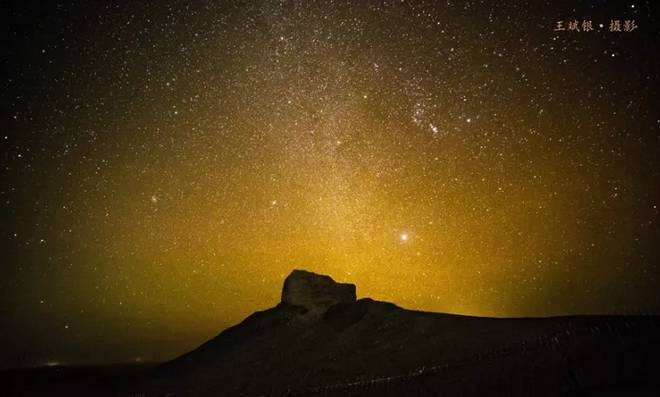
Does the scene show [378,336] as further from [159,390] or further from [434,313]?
[159,390]

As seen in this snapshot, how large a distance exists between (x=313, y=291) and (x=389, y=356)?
15.1 metres

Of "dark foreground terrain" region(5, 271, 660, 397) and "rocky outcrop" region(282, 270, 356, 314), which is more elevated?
"rocky outcrop" region(282, 270, 356, 314)

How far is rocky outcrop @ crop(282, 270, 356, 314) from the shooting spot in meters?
36.0

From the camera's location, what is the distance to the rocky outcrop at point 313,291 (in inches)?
1419

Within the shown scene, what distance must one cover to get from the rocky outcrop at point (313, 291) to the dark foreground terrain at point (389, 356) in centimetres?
9

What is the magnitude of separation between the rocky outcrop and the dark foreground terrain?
0.09 meters

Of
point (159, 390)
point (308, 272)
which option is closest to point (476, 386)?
point (159, 390)

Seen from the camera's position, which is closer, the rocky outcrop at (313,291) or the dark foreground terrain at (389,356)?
the dark foreground terrain at (389,356)

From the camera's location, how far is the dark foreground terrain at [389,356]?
518 inches

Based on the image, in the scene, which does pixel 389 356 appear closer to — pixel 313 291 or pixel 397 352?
pixel 397 352

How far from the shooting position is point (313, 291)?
1468 inches

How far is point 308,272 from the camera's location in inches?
1553

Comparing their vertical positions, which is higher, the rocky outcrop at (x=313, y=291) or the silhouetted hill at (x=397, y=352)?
the rocky outcrop at (x=313, y=291)

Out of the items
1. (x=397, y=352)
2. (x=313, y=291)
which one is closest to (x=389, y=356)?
(x=397, y=352)
